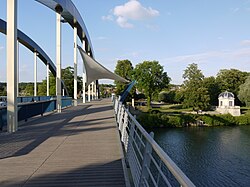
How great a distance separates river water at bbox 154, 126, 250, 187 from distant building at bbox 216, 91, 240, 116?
60.0ft

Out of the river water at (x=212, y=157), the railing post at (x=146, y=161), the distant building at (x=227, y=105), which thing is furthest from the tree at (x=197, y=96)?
the railing post at (x=146, y=161)

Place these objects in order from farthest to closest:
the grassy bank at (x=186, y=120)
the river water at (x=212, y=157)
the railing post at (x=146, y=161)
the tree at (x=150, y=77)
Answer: the tree at (x=150, y=77) < the grassy bank at (x=186, y=120) < the river water at (x=212, y=157) < the railing post at (x=146, y=161)

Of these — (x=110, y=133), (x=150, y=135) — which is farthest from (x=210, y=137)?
(x=150, y=135)

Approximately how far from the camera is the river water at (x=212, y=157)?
57.0 ft

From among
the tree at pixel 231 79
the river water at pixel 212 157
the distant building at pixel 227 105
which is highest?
the tree at pixel 231 79

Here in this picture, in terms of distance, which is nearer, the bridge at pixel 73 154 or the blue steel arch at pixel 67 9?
the bridge at pixel 73 154

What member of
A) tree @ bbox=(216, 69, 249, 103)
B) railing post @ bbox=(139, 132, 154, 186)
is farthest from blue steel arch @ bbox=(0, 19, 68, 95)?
tree @ bbox=(216, 69, 249, 103)

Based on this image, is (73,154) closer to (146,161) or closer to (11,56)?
(146,161)

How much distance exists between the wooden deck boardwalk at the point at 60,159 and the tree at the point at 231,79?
199ft

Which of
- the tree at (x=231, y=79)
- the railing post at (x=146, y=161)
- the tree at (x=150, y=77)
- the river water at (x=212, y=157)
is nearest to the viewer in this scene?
the railing post at (x=146, y=161)

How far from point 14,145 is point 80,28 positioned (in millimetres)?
19069

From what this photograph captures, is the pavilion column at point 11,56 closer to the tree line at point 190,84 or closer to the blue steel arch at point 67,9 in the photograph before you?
the blue steel arch at point 67,9

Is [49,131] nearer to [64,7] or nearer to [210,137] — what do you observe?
[64,7]

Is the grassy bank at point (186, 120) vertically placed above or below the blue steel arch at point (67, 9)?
below
